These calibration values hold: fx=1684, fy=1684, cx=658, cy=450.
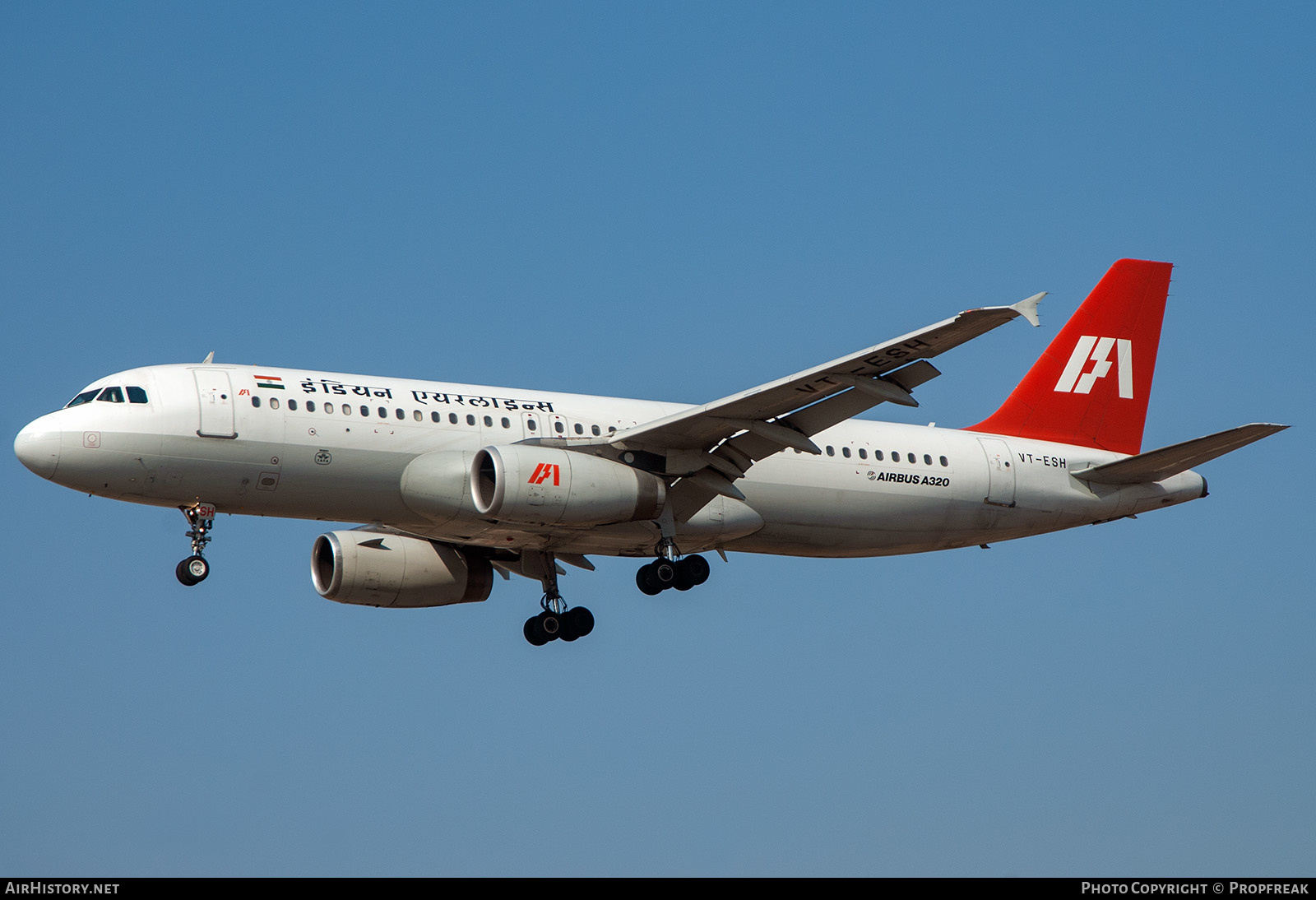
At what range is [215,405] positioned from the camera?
30.7 meters

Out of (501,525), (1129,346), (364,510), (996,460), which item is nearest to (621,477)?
(501,525)

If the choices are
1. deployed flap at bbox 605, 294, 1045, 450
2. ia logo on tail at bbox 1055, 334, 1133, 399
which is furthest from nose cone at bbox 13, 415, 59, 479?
ia logo on tail at bbox 1055, 334, 1133, 399

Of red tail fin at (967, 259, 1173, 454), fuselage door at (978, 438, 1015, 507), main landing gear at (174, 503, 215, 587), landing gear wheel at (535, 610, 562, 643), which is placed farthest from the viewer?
red tail fin at (967, 259, 1173, 454)

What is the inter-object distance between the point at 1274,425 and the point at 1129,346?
30.6 ft

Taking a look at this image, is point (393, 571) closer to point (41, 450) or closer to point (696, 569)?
point (696, 569)

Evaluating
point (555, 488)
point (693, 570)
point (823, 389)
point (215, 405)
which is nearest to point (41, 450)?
point (215, 405)

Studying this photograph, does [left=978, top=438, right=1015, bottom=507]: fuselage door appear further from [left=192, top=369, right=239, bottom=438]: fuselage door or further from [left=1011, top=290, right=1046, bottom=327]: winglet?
[left=192, top=369, right=239, bottom=438]: fuselage door

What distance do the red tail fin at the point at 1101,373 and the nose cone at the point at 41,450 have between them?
2002 cm

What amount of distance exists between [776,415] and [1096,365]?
11.4 m

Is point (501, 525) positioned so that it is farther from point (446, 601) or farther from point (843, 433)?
point (843, 433)

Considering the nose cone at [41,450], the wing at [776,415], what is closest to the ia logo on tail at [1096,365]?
the wing at [776,415]

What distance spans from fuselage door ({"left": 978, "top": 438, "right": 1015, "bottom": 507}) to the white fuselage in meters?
0.04

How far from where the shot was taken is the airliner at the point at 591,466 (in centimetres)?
3050

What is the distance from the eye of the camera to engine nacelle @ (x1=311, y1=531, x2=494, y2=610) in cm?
3594
